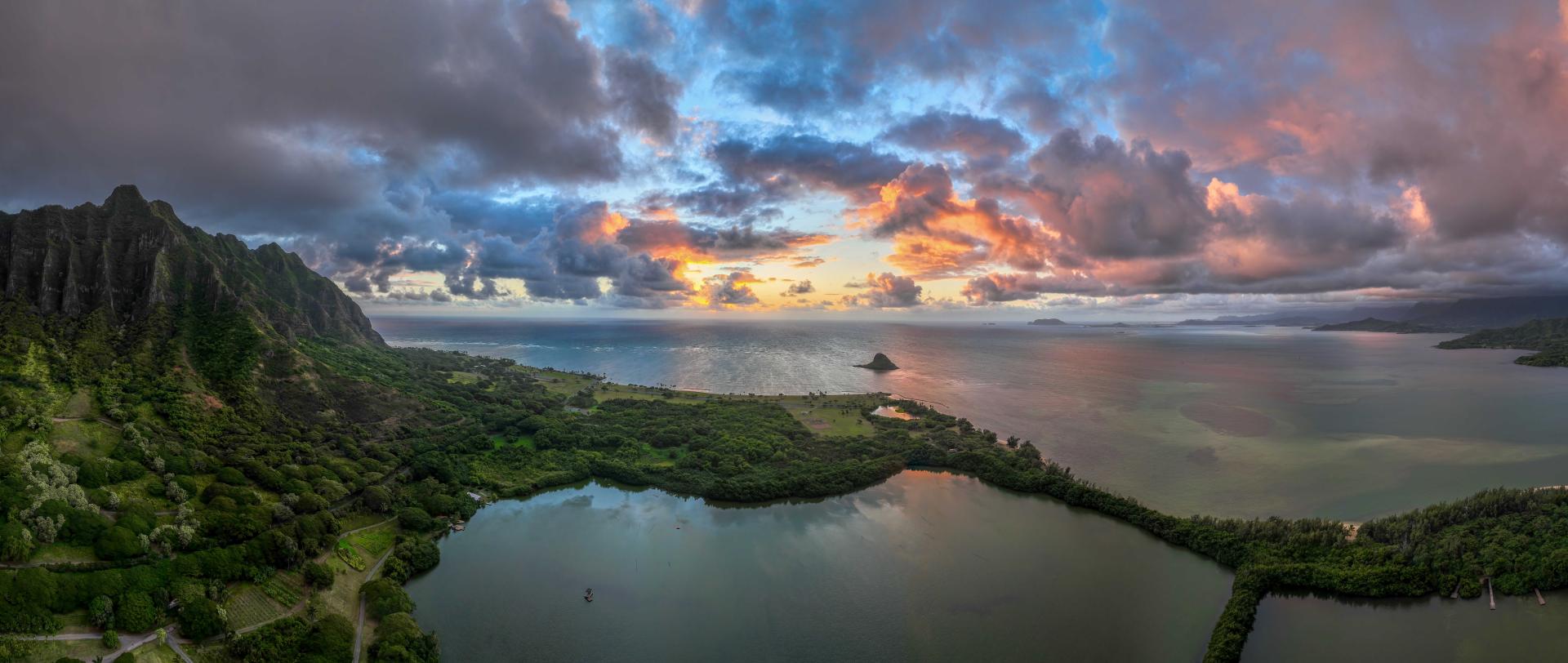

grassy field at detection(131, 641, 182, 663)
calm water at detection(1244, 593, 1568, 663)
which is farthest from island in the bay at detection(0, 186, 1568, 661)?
calm water at detection(1244, 593, 1568, 663)

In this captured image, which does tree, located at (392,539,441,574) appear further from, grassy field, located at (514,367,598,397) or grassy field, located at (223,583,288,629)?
grassy field, located at (514,367,598,397)

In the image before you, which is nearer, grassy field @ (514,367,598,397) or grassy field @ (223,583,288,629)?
grassy field @ (223,583,288,629)

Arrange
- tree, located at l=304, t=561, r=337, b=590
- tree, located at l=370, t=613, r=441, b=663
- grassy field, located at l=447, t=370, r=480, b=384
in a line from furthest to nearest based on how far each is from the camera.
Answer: grassy field, located at l=447, t=370, r=480, b=384
tree, located at l=304, t=561, r=337, b=590
tree, located at l=370, t=613, r=441, b=663

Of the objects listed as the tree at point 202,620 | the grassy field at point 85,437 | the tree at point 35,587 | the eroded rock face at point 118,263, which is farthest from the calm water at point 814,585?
the eroded rock face at point 118,263

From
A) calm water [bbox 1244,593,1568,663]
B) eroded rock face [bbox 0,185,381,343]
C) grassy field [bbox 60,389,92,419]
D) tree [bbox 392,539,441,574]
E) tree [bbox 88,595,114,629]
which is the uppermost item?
eroded rock face [bbox 0,185,381,343]

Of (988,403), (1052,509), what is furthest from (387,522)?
(988,403)

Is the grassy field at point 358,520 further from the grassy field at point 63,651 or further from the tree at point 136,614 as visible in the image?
the grassy field at point 63,651

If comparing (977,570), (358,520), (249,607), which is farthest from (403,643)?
(977,570)

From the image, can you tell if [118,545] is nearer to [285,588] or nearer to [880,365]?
[285,588]
